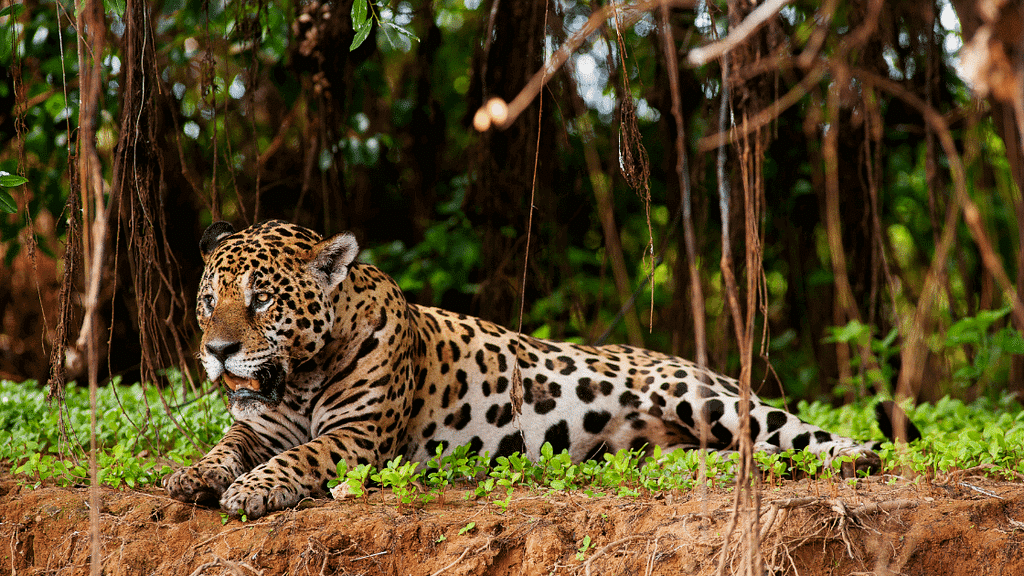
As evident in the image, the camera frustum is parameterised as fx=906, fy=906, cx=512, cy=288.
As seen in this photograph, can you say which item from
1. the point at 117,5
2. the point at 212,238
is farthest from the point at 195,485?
the point at 117,5

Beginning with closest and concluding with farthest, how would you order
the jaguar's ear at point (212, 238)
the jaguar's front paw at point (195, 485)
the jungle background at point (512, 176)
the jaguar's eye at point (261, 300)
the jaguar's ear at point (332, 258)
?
1. the jaguar's front paw at point (195, 485)
2. the jaguar's eye at point (261, 300)
3. the jaguar's ear at point (332, 258)
4. the jaguar's ear at point (212, 238)
5. the jungle background at point (512, 176)

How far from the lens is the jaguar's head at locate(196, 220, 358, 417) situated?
4.18 metres

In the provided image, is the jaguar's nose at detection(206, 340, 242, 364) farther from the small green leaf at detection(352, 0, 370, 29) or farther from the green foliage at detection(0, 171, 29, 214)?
the small green leaf at detection(352, 0, 370, 29)

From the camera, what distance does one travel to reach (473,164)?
796cm

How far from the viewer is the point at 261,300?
14.2 feet

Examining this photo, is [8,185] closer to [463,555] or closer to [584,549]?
[463,555]

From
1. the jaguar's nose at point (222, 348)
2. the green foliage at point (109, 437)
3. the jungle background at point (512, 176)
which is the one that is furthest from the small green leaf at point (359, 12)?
the green foliage at point (109, 437)

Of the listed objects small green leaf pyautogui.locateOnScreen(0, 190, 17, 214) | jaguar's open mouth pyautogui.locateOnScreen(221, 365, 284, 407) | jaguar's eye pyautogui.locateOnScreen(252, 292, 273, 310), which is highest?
small green leaf pyautogui.locateOnScreen(0, 190, 17, 214)

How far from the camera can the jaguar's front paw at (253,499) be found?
12.3ft

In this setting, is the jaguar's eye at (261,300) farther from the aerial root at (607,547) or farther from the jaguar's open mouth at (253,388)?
the aerial root at (607,547)

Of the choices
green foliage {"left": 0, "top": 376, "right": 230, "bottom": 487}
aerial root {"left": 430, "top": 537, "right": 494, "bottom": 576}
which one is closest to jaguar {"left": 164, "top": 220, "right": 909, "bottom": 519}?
green foliage {"left": 0, "top": 376, "right": 230, "bottom": 487}

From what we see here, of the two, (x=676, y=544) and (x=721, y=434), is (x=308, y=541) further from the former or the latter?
(x=721, y=434)

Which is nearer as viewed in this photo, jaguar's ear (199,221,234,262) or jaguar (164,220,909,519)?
jaguar (164,220,909,519)

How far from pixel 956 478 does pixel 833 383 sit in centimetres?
612
